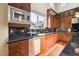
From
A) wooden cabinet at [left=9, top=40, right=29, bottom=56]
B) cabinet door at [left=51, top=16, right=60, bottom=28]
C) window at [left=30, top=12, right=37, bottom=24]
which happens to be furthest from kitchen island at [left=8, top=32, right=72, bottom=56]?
→ window at [left=30, top=12, right=37, bottom=24]

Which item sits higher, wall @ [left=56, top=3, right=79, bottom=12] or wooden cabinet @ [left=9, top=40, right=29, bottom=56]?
wall @ [left=56, top=3, right=79, bottom=12]

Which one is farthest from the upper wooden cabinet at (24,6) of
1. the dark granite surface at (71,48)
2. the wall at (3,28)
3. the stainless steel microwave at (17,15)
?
the dark granite surface at (71,48)

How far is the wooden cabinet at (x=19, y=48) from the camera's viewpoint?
1513 mm

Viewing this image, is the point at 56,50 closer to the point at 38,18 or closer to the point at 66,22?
the point at 66,22

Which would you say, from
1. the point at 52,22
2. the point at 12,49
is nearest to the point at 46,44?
the point at 52,22

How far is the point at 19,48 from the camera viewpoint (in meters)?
1.54

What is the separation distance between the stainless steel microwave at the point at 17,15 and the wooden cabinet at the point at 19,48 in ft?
1.03

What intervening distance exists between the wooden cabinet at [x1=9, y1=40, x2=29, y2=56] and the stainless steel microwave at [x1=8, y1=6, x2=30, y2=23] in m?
0.31

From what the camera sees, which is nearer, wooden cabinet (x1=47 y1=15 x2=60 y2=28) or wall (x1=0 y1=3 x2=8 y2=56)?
wall (x1=0 y1=3 x2=8 y2=56)

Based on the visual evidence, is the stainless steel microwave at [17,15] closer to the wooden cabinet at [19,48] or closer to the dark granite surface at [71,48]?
the wooden cabinet at [19,48]

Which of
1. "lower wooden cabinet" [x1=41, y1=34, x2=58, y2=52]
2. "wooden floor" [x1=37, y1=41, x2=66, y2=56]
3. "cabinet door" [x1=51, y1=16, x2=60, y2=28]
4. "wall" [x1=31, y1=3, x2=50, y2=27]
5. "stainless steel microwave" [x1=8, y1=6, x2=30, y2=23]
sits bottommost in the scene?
"wooden floor" [x1=37, y1=41, x2=66, y2=56]

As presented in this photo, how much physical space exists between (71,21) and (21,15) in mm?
743

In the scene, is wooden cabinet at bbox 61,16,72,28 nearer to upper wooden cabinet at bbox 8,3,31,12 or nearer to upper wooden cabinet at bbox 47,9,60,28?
upper wooden cabinet at bbox 47,9,60,28

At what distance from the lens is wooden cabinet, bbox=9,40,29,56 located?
1.51m
